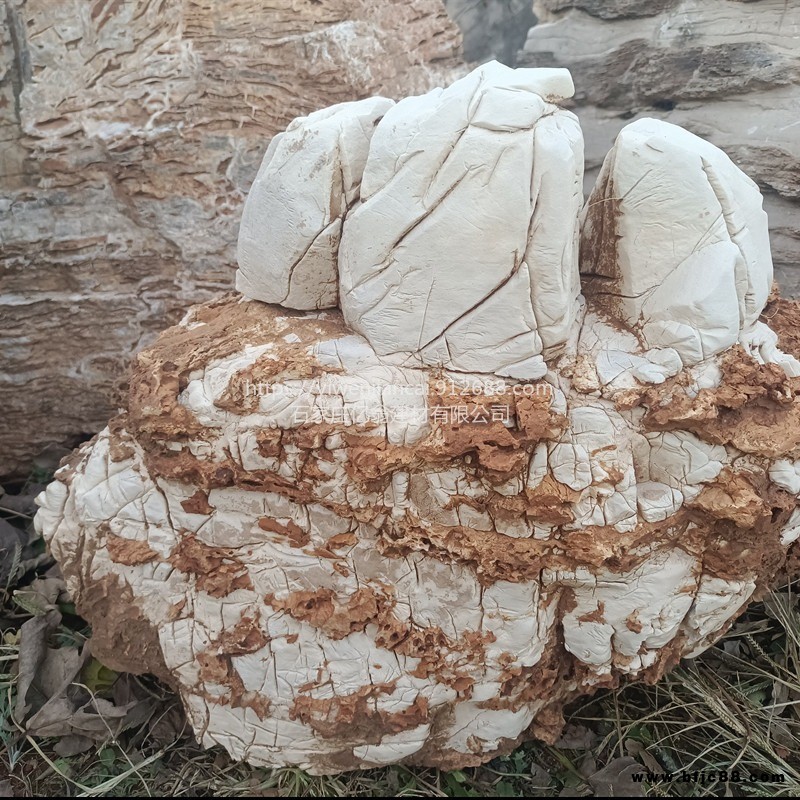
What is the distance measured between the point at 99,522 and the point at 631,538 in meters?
1.75

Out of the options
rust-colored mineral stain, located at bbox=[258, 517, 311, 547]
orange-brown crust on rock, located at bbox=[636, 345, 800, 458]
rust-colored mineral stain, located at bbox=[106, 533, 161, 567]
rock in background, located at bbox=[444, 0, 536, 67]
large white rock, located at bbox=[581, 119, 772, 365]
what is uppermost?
rock in background, located at bbox=[444, 0, 536, 67]

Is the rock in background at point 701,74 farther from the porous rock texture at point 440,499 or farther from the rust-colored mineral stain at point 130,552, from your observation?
the rust-colored mineral stain at point 130,552

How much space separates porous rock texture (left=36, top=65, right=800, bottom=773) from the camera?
6.11 feet

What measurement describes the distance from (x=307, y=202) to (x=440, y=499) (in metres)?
1.02

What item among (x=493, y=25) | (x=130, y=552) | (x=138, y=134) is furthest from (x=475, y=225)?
(x=493, y=25)

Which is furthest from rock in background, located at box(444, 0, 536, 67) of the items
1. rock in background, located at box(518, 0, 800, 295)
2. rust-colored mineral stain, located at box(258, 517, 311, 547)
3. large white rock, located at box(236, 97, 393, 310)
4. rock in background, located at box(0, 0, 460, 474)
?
rust-colored mineral stain, located at box(258, 517, 311, 547)

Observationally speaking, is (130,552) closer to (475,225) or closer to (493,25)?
(475,225)

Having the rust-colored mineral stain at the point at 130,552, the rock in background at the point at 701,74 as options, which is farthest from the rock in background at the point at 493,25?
the rust-colored mineral stain at the point at 130,552

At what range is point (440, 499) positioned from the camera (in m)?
1.95

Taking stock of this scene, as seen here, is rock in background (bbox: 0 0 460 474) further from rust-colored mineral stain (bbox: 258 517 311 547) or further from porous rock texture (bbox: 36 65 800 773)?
rust-colored mineral stain (bbox: 258 517 311 547)

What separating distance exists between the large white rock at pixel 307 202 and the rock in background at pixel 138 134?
4.15ft

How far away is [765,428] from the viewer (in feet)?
6.06

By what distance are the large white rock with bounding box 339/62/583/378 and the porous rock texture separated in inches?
0.6

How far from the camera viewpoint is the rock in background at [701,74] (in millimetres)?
3035
